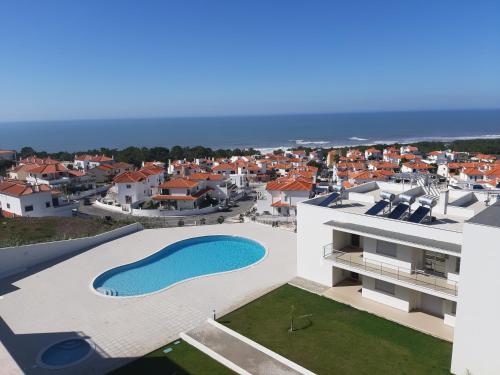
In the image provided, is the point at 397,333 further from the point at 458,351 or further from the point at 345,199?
the point at 345,199

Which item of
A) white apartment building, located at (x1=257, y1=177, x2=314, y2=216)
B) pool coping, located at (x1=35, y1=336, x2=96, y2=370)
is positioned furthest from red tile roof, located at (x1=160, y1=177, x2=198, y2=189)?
pool coping, located at (x1=35, y1=336, x2=96, y2=370)

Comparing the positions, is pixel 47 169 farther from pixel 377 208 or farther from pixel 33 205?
pixel 377 208

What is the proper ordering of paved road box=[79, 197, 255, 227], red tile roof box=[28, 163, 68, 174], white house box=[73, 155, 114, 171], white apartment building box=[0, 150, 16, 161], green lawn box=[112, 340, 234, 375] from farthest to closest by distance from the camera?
white apartment building box=[0, 150, 16, 161] → white house box=[73, 155, 114, 171] → red tile roof box=[28, 163, 68, 174] → paved road box=[79, 197, 255, 227] → green lawn box=[112, 340, 234, 375]

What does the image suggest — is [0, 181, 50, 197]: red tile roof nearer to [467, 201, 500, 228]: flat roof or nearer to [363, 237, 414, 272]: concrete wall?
[363, 237, 414, 272]: concrete wall

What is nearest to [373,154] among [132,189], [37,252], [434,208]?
[132,189]

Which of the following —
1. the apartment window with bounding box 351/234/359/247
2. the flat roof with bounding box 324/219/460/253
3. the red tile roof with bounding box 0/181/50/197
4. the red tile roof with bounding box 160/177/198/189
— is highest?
the flat roof with bounding box 324/219/460/253

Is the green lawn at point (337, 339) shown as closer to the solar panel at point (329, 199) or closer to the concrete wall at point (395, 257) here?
the concrete wall at point (395, 257)

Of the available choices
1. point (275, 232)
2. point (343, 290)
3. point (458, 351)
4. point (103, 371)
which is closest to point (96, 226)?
point (275, 232)
